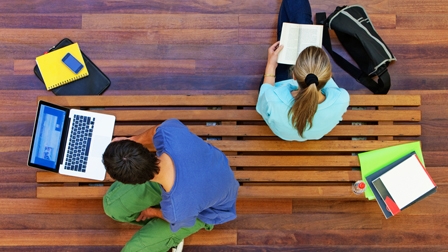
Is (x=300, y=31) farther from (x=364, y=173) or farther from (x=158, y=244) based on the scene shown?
(x=158, y=244)

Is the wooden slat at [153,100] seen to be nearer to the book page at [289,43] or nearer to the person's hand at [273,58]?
the person's hand at [273,58]

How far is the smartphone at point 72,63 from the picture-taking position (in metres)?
2.22

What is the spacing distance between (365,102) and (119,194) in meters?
1.42

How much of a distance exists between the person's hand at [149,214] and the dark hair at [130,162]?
0.58 m

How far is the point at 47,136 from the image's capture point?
1956 mm

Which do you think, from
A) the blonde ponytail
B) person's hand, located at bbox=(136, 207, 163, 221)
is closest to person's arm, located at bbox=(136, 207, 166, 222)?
person's hand, located at bbox=(136, 207, 163, 221)

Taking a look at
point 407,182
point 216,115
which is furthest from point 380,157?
point 216,115

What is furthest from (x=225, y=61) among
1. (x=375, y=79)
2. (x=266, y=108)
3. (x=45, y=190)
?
(x=45, y=190)

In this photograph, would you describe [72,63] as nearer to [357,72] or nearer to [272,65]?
[272,65]

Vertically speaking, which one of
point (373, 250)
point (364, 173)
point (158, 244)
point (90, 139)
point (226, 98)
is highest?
point (226, 98)

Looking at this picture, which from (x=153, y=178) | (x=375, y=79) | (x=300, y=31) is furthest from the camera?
(x=375, y=79)

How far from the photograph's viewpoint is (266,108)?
181 cm

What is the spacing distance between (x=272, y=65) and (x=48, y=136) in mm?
1275

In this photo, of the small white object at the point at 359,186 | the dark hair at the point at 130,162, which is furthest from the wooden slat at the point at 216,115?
the dark hair at the point at 130,162
